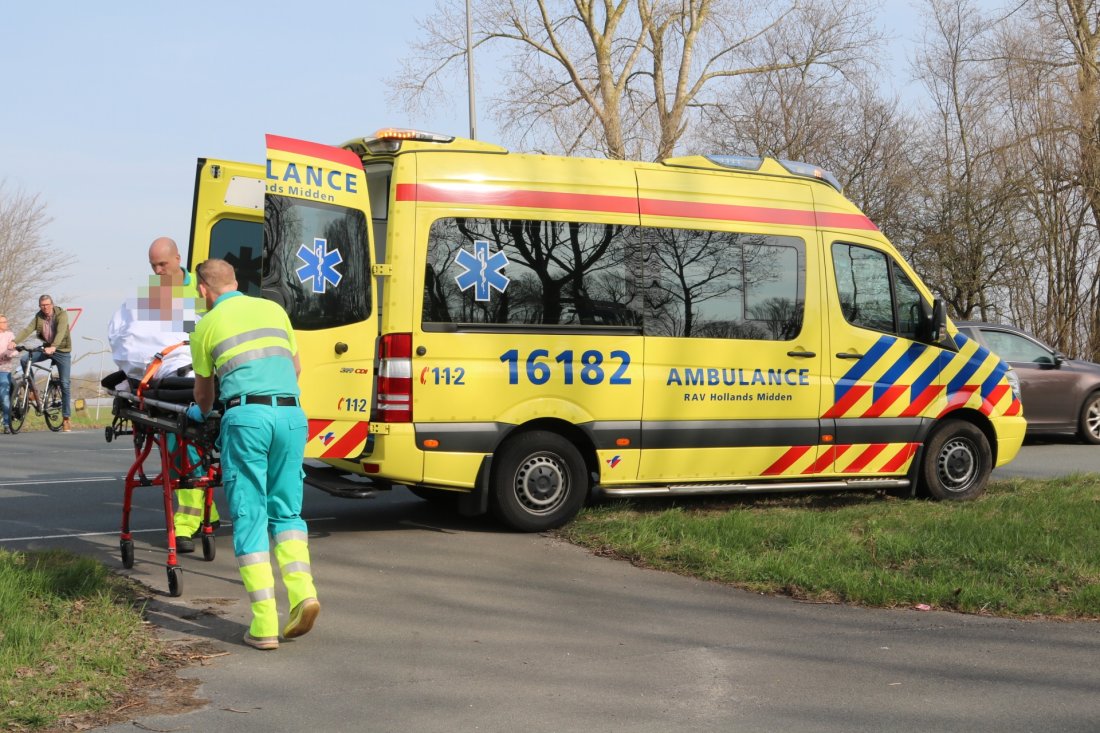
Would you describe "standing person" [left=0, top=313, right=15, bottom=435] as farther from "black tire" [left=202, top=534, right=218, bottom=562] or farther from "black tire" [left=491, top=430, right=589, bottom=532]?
"black tire" [left=491, top=430, right=589, bottom=532]

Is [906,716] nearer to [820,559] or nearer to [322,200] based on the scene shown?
[820,559]

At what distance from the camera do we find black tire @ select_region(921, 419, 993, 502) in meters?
10.2

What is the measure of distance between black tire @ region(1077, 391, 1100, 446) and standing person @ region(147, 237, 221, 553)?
40.3 feet

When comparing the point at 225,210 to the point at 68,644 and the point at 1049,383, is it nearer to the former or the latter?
the point at 68,644

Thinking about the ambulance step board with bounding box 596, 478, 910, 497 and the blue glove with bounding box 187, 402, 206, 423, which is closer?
the blue glove with bounding box 187, 402, 206, 423

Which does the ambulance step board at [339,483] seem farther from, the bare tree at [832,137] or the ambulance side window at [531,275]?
the bare tree at [832,137]

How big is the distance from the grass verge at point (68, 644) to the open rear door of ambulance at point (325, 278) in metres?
1.80

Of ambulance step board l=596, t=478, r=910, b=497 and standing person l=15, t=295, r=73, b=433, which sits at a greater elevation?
standing person l=15, t=295, r=73, b=433

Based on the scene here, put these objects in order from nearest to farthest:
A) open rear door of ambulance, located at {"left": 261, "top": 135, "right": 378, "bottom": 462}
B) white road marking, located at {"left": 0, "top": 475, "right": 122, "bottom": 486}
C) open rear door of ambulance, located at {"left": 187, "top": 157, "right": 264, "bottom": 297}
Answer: open rear door of ambulance, located at {"left": 261, "top": 135, "right": 378, "bottom": 462} < open rear door of ambulance, located at {"left": 187, "top": 157, "right": 264, "bottom": 297} < white road marking, located at {"left": 0, "top": 475, "right": 122, "bottom": 486}

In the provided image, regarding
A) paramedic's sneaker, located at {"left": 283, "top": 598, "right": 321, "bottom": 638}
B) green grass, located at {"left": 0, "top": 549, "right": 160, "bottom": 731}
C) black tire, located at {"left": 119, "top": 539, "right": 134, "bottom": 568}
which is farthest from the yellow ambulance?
paramedic's sneaker, located at {"left": 283, "top": 598, "right": 321, "bottom": 638}

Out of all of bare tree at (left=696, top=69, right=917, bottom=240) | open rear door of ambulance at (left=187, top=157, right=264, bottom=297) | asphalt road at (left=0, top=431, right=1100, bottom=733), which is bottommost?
asphalt road at (left=0, top=431, right=1100, bottom=733)

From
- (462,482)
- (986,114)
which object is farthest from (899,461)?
(986,114)

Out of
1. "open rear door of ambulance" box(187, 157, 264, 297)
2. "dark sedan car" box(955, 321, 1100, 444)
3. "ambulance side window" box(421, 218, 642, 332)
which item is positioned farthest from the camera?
"dark sedan car" box(955, 321, 1100, 444)

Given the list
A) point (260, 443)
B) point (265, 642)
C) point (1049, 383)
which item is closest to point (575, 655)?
point (265, 642)
